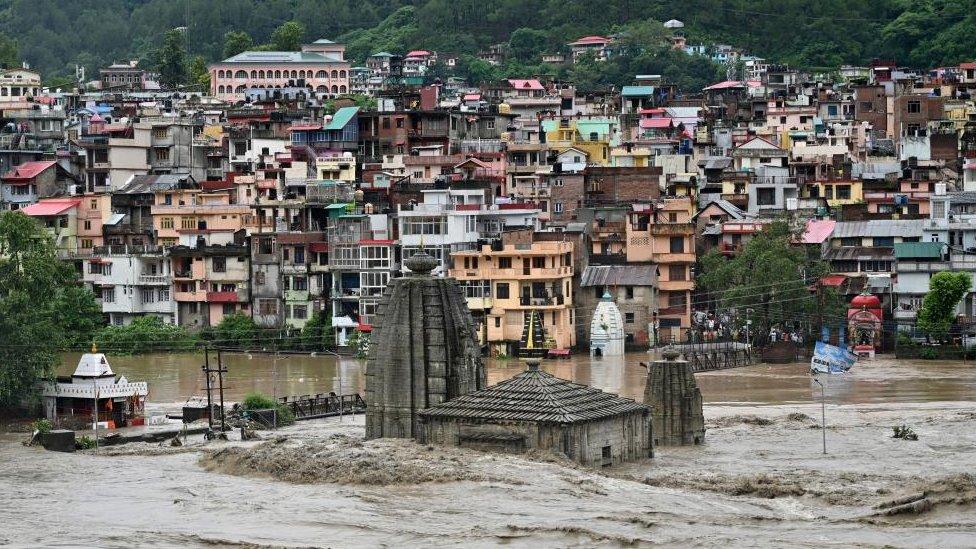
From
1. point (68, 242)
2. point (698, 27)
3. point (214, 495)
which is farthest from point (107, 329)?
point (698, 27)

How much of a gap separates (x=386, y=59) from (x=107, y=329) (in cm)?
6787

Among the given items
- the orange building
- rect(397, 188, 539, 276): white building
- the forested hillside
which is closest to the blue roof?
the forested hillside

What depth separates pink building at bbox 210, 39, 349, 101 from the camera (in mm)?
135500

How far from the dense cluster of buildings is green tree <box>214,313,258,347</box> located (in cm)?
76

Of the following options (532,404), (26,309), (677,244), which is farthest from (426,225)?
(532,404)

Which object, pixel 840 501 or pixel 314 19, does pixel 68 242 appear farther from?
pixel 314 19

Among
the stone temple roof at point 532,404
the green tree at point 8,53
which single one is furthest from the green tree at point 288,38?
the stone temple roof at point 532,404

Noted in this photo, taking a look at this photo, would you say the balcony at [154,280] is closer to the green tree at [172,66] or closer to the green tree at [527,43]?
the green tree at [172,66]

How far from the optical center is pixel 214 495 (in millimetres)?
44312

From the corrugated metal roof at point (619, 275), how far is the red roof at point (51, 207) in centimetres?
1973

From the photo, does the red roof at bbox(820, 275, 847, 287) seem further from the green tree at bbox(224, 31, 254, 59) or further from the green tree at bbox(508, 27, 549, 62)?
the green tree at bbox(224, 31, 254, 59)

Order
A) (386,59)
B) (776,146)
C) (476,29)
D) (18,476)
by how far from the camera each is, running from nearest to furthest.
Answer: (18,476)
(776,146)
(386,59)
(476,29)

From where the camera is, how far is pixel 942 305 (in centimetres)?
7294

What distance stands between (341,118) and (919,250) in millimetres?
28510
